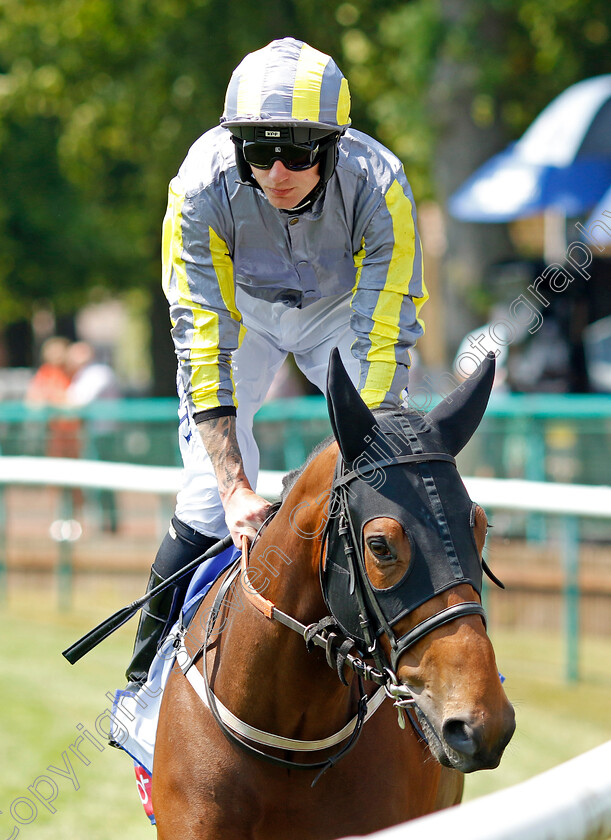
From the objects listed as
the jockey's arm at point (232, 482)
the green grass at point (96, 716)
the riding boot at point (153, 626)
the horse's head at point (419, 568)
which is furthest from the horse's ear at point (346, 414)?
the green grass at point (96, 716)

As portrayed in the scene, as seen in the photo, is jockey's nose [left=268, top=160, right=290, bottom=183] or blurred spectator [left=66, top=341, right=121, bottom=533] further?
blurred spectator [left=66, top=341, right=121, bottom=533]

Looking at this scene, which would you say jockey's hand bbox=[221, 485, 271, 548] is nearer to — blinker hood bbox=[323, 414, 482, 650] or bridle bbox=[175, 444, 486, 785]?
bridle bbox=[175, 444, 486, 785]

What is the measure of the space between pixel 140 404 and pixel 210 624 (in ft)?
20.8

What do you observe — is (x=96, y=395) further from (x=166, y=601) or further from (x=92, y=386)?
(x=166, y=601)

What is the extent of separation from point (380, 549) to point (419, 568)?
0.29 ft

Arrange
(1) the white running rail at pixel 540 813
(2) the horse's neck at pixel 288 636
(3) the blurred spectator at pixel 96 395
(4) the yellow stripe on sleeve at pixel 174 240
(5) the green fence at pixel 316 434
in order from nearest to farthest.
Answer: (1) the white running rail at pixel 540 813
(2) the horse's neck at pixel 288 636
(4) the yellow stripe on sleeve at pixel 174 240
(5) the green fence at pixel 316 434
(3) the blurred spectator at pixel 96 395

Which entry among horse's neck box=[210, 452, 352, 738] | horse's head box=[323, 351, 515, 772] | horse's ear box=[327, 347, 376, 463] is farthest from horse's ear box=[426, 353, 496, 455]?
horse's neck box=[210, 452, 352, 738]

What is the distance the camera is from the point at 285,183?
103 inches

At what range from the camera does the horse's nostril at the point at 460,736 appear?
1.99 meters

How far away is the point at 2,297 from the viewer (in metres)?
18.5

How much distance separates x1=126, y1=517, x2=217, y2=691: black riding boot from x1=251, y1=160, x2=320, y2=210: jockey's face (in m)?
0.94

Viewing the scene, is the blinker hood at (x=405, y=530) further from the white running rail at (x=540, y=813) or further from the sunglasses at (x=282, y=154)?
the sunglasses at (x=282, y=154)

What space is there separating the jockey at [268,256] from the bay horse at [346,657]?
24 centimetres

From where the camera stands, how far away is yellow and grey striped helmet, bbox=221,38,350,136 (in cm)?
249
